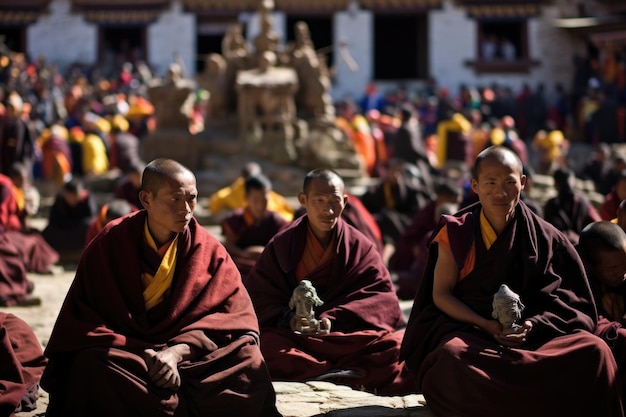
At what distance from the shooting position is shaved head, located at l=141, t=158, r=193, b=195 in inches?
180

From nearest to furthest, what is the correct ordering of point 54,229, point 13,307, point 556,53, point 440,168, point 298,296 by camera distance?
point 298,296
point 13,307
point 54,229
point 440,168
point 556,53

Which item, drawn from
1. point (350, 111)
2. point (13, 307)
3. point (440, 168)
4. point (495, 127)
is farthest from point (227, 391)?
point (350, 111)

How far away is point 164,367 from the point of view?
14.1ft

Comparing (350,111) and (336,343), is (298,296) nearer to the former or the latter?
(336,343)

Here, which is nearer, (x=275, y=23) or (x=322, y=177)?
(x=322, y=177)

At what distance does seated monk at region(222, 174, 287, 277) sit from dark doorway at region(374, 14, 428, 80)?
20.8 metres

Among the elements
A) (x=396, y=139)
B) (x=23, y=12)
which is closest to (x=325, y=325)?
(x=396, y=139)

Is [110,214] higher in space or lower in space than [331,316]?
higher

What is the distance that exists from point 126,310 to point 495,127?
1395 cm

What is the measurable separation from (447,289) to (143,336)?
1292mm

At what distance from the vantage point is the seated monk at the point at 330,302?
5574 millimetres

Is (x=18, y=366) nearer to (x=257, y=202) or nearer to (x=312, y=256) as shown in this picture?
(x=312, y=256)

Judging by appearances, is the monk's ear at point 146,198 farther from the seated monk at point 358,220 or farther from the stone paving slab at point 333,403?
the seated monk at point 358,220

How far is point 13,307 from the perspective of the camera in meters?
8.22
